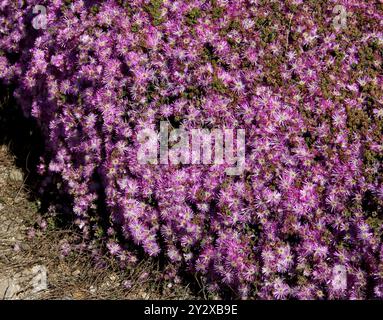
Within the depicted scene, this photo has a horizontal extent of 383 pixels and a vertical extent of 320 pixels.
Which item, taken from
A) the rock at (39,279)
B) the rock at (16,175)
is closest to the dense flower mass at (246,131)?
the rock at (39,279)

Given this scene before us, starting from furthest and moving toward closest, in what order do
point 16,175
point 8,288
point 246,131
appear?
1. point 16,175
2. point 8,288
3. point 246,131

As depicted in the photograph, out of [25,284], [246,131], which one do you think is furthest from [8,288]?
[246,131]

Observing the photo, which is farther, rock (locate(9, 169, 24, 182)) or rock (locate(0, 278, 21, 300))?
rock (locate(9, 169, 24, 182))

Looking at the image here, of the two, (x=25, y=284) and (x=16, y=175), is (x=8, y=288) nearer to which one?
(x=25, y=284)

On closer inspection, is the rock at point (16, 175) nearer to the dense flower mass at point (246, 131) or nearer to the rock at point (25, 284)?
the dense flower mass at point (246, 131)

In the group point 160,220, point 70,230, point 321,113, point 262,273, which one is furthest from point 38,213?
point 321,113

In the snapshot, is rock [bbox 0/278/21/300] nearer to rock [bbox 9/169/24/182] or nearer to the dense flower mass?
the dense flower mass

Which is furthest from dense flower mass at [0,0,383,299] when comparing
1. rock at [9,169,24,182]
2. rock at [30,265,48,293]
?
rock at [9,169,24,182]
